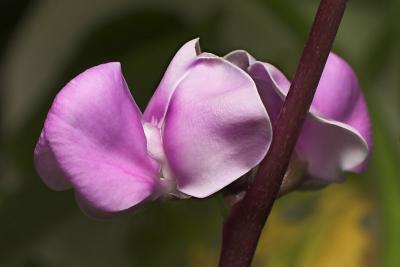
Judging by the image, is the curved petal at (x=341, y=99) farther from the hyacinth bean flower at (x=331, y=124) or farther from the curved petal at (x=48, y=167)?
the curved petal at (x=48, y=167)

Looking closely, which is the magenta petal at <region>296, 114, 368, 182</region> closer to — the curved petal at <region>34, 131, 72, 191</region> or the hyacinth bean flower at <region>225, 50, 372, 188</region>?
the hyacinth bean flower at <region>225, 50, 372, 188</region>

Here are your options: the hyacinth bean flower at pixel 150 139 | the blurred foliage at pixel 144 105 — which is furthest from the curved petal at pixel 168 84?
the blurred foliage at pixel 144 105

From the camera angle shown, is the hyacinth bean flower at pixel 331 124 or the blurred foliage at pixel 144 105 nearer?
the hyacinth bean flower at pixel 331 124

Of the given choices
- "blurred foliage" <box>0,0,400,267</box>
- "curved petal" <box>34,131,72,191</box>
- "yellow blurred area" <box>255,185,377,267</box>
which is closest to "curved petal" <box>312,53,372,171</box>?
"curved petal" <box>34,131,72,191</box>

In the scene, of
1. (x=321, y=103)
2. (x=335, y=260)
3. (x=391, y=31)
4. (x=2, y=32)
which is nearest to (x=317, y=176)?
(x=321, y=103)

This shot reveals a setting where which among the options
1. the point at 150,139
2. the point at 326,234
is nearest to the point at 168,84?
the point at 150,139

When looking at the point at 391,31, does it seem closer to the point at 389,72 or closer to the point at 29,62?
the point at 389,72
